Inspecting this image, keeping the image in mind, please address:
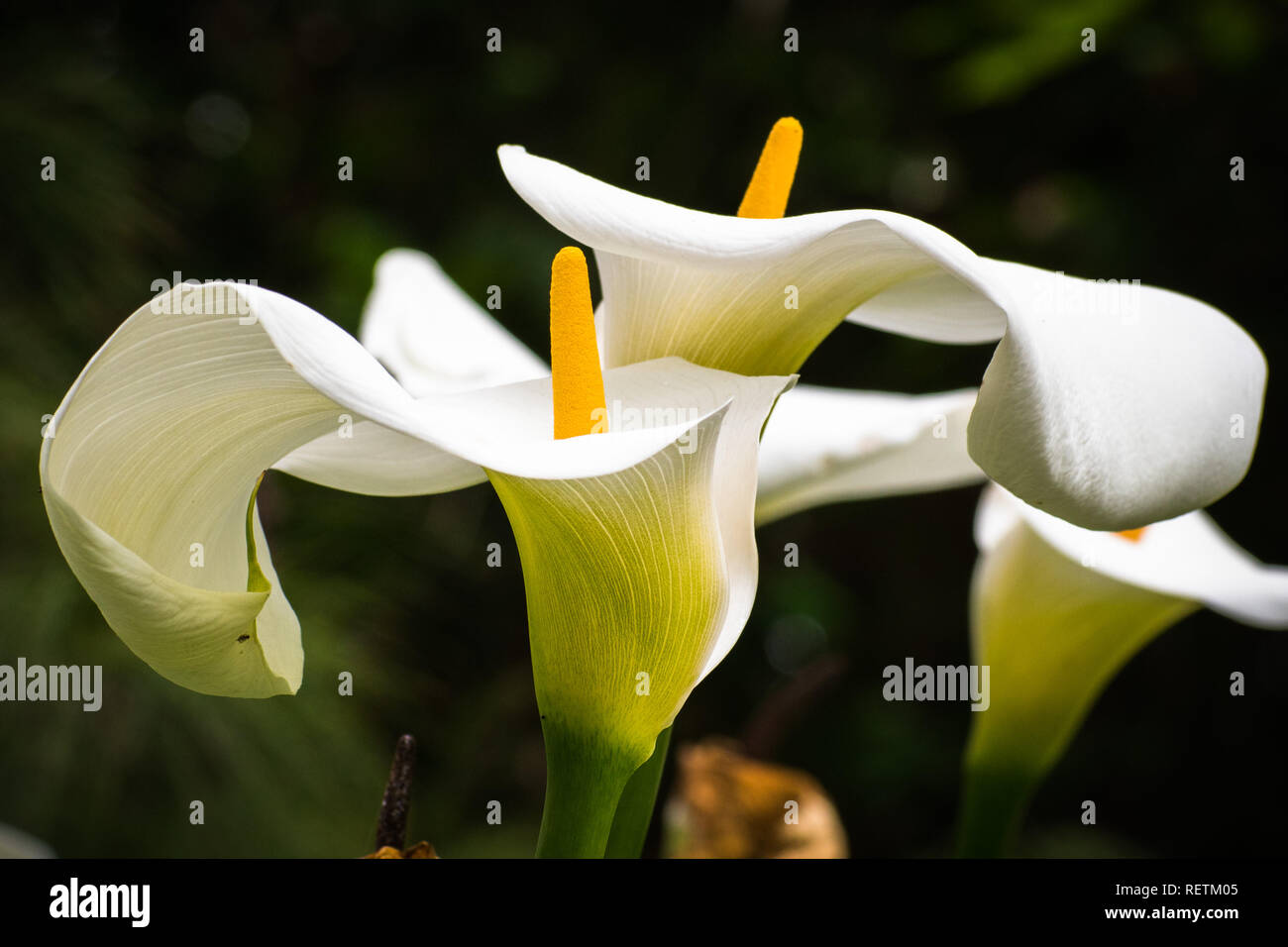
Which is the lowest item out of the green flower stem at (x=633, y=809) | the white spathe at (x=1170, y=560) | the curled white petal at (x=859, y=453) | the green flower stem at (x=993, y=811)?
the green flower stem at (x=993, y=811)

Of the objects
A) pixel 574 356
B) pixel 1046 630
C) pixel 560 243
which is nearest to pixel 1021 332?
pixel 574 356

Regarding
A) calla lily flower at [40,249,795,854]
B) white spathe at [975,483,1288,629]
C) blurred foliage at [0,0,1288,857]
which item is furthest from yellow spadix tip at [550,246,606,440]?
blurred foliage at [0,0,1288,857]

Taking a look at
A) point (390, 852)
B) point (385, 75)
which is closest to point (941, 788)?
point (385, 75)

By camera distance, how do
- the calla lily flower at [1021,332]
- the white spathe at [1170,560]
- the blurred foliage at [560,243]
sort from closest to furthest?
the calla lily flower at [1021,332], the white spathe at [1170,560], the blurred foliage at [560,243]

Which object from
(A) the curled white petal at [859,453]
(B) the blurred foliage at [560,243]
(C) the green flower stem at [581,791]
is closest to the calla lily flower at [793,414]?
(A) the curled white petal at [859,453]

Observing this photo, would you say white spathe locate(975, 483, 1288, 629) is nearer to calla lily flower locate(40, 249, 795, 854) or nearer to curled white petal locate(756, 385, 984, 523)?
curled white petal locate(756, 385, 984, 523)

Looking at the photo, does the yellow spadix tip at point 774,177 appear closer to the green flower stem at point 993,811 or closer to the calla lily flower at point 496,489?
the calla lily flower at point 496,489
